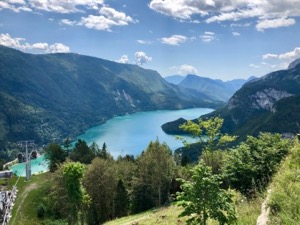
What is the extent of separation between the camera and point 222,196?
11.5 meters

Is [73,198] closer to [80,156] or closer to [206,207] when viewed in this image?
[206,207]

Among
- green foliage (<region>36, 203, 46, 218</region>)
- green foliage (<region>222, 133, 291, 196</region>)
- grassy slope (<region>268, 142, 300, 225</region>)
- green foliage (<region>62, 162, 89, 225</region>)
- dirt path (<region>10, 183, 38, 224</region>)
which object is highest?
grassy slope (<region>268, 142, 300, 225</region>)

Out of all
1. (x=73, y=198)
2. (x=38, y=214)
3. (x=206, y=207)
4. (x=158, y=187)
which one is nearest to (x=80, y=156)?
(x=38, y=214)

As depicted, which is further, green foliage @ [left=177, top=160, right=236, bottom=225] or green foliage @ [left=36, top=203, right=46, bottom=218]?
green foliage @ [left=36, top=203, right=46, bottom=218]

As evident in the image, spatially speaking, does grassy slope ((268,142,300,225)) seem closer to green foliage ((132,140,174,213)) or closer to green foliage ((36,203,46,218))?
green foliage ((132,140,174,213))

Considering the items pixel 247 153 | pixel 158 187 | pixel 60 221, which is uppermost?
pixel 247 153

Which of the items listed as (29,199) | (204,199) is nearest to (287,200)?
(204,199)

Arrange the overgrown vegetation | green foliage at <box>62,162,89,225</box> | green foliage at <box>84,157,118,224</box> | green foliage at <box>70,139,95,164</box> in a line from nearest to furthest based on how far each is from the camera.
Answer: green foliage at <box>62,162,89,225</box>, the overgrown vegetation, green foliage at <box>84,157,118,224</box>, green foliage at <box>70,139,95,164</box>

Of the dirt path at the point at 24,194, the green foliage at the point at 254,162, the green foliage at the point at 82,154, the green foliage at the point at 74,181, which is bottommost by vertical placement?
the dirt path at the point at 24,194

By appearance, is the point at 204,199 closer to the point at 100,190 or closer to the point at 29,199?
the point at 100,190

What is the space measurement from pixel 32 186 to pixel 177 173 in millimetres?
34245

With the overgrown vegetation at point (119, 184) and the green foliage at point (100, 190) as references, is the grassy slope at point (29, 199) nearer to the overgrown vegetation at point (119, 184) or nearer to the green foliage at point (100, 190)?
the overgrown vegetation at point (119, 184)

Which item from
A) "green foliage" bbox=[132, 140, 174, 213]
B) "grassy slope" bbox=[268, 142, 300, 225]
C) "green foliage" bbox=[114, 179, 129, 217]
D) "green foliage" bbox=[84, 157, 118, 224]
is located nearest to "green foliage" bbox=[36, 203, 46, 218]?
"green foliage" bbox=[84, 157, 118, 224]

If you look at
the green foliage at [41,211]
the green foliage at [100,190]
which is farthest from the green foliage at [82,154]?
the green foliage at [100,190]
